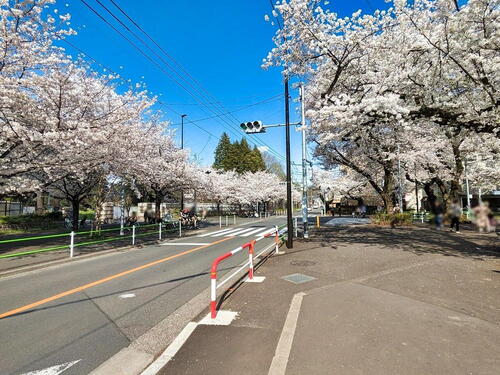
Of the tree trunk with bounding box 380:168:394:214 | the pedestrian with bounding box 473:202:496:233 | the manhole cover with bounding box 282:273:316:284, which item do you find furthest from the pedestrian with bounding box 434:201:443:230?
the tree trunk with bounding box 380:168:394:214

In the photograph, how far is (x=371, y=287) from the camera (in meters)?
6.20

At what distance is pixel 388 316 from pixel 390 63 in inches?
320

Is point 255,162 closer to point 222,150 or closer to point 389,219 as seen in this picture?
point 222,150

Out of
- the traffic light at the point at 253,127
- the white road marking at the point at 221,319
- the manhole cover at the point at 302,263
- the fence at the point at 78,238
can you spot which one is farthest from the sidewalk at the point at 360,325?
the traffic light at the point at 253,127

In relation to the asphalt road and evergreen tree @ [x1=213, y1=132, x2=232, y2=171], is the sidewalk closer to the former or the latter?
the asphalt road

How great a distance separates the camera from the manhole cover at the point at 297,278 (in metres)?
6.94

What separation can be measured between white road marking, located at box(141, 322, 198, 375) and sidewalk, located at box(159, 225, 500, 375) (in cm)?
9

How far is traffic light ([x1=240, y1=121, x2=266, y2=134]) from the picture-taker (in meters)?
12.5

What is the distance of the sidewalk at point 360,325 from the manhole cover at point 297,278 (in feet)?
0.31

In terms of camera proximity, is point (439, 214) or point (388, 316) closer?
point (439, 214)

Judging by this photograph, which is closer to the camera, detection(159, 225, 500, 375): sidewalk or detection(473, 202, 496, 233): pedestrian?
detection(473, 202, 496, 233): pedestrian

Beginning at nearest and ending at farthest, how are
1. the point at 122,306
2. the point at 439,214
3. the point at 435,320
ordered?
1. the point at 439,214
2. the point at 435,320
3. the point at 122,306

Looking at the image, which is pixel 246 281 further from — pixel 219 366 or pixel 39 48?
pixel 39 48

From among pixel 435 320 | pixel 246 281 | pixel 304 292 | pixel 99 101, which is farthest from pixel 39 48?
pixel 435 320
